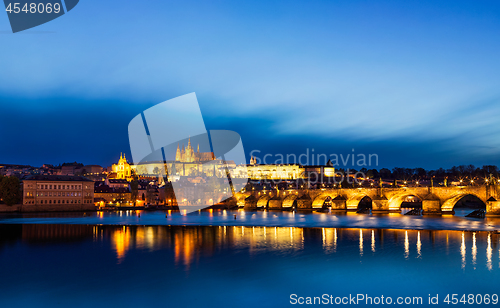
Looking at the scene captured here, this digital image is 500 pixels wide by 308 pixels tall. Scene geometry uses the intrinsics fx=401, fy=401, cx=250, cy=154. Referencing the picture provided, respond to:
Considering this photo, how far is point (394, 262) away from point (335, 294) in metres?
5.82

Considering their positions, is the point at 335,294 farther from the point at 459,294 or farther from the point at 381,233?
the point at 381,233

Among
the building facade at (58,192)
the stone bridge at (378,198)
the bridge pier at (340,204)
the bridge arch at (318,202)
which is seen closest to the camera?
the stone bridge at (378,198)

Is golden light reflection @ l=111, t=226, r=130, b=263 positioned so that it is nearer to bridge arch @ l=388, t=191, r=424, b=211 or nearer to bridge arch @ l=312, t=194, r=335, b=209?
bridge arch @ l=388, t=191, r=424, b=211

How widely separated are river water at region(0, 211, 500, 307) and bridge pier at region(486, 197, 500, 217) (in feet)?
28.8

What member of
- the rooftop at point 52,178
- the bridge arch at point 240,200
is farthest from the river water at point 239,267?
the bridge arch at point 240,200

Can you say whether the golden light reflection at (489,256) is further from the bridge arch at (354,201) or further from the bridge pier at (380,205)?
the bridge arch at (354,201)

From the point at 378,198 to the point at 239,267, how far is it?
1354 inches

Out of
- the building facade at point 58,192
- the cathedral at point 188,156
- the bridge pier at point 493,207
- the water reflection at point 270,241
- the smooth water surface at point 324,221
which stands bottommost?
the smooth water surface at point 324,221

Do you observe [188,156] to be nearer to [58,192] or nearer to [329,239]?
[58,192]

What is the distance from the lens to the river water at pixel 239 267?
12719mm

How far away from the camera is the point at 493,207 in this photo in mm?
35719

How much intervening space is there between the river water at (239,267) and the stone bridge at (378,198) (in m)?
9.50

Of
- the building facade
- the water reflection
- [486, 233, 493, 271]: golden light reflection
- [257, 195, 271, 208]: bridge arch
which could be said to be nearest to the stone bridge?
Answer: [257, 195, 271, 208]: bridge arch

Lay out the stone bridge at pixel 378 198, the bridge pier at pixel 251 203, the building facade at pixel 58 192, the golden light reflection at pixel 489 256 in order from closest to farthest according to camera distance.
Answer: the golden light reflection at pixel 489 256 < the stone bridge at pixel 378 198 < the building facade at pixel 58 192 < the bridge pier at pixel 251 203
